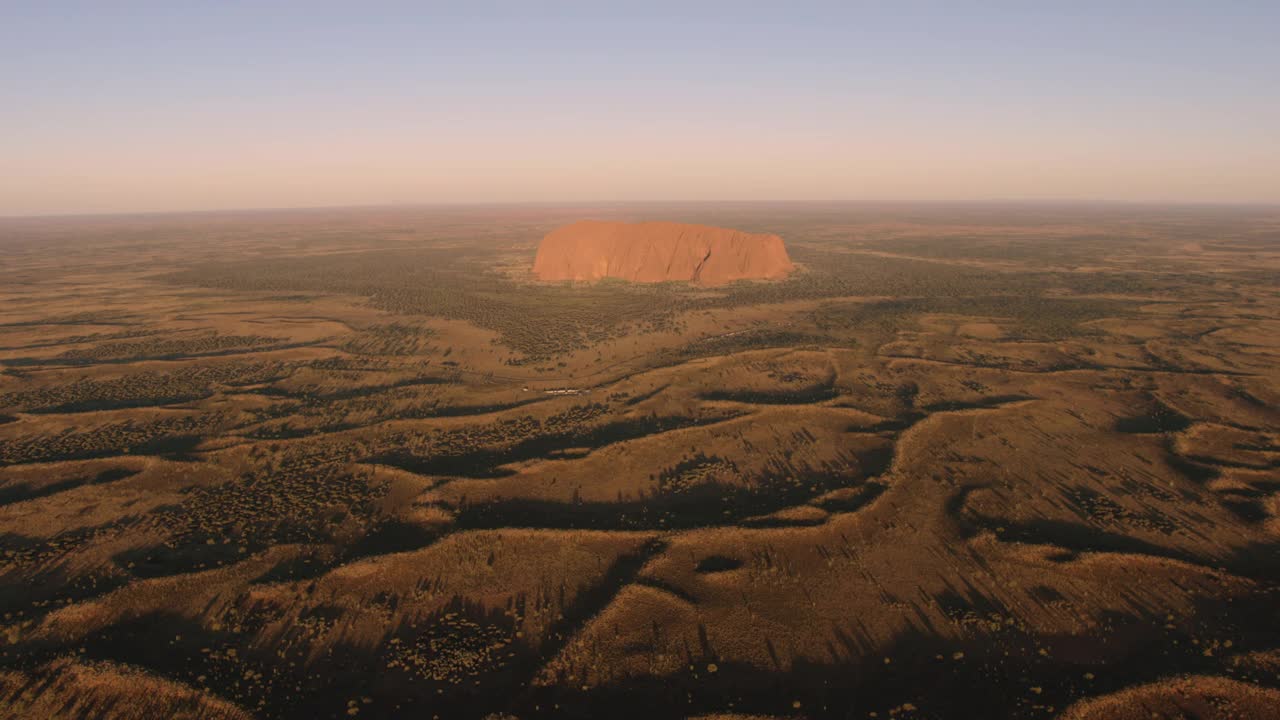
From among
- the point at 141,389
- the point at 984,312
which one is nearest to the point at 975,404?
the point at 984,312

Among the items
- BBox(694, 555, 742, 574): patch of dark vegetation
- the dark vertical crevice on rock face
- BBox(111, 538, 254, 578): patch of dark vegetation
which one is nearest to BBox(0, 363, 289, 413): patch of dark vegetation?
BBox(111, 538, 254, 578): patch of dark vegetation

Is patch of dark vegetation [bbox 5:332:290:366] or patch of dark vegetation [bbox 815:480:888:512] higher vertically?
patch of dark vegetation [bbox 5:332:290:366]

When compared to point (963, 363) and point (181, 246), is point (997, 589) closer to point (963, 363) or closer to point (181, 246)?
point (963, 363)

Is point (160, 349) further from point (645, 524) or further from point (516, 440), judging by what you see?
point (645, 524)

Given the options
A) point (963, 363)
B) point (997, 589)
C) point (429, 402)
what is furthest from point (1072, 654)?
point (429, 402)

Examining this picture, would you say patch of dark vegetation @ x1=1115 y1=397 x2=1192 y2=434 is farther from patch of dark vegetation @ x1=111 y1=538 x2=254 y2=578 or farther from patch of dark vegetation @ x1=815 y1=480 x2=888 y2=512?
patch of dark vegetation @ x1=111 y1=538 x2=254 y2=578

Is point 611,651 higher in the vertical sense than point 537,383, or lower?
lower

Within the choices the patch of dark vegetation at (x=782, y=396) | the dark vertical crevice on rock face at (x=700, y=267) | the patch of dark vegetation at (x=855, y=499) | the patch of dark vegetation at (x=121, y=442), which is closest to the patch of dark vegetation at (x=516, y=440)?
the patch of dark vegetation at (x=782, y=396)
